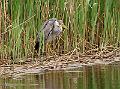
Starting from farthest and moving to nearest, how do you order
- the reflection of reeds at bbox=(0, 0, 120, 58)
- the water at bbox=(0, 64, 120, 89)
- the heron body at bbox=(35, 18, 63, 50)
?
the heron body at bbox=(35, 18, 63, 50), the reflection of reeds at bbox=(0, 0, 120, 58), the water at bbox=(0, 64, 120, 89)

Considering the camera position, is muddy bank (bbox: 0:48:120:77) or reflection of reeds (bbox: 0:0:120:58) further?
reflection of reeds (bbox: 0:0:120:58)

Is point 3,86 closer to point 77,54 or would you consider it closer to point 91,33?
point 77,54

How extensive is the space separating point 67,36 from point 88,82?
3.44 m

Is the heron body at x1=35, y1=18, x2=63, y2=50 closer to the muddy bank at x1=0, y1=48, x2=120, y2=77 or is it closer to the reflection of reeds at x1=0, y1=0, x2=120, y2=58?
the reflection of reeds at x1=0, y1=0, x2=120, y2=58

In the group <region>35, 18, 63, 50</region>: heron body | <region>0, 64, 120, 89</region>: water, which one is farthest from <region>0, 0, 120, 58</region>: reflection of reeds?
<region>0, 64, 120, 89</region>: water

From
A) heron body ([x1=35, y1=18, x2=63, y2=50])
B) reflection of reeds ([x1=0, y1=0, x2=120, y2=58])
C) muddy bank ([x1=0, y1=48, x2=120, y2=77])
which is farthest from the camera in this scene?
heron body ([x1=35, y1=18, x2=63, y2=50])

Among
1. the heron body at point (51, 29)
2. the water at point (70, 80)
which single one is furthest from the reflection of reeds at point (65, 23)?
the water at point (70, 80)

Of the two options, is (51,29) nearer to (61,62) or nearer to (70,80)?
(61,62)

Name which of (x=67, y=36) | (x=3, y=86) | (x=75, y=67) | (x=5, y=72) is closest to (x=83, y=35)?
(x=67, y=36)

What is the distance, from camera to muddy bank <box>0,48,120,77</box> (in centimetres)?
926

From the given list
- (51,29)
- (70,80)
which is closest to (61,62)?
(51,29)

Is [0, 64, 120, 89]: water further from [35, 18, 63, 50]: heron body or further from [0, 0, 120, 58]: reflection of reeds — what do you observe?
[35, 18, 63, 50]: heron body

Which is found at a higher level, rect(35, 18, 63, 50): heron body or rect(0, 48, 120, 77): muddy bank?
rect(35, 18, 63, 50): heron body

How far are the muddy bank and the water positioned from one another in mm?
334
